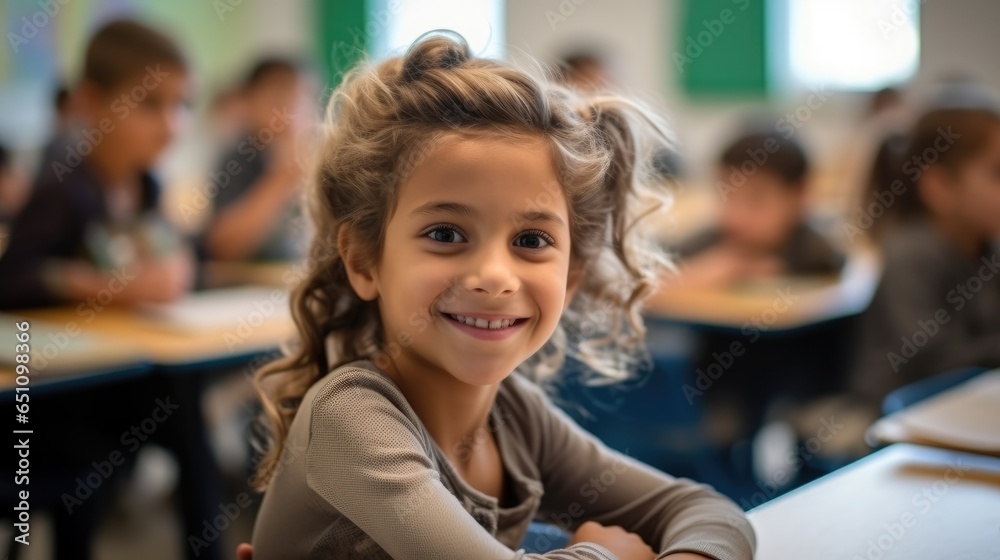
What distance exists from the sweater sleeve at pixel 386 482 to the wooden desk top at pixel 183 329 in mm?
1055

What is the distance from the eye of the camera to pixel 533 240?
1.01 m

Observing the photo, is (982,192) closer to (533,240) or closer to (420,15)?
(533,240)

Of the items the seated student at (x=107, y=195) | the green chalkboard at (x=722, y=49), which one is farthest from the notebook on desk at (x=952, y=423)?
the green chalkboard at (x=722, y=49)

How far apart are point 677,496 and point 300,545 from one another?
1.45 feet

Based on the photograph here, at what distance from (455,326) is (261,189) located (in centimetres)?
287

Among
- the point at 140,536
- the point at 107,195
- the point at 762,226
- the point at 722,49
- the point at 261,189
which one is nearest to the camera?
the point at 107,195

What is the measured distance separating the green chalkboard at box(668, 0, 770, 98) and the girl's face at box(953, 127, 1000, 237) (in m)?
3.98

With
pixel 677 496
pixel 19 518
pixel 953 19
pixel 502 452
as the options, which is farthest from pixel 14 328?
pixel 953 19

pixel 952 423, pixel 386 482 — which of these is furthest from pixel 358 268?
pixel 952 423

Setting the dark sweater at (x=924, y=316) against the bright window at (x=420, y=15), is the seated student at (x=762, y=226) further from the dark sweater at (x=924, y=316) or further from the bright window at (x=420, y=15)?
the bright window at (x=420, y=15)

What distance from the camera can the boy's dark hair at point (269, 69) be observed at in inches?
163

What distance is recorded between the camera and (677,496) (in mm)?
1145

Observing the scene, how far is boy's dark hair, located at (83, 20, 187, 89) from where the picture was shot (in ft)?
8.54

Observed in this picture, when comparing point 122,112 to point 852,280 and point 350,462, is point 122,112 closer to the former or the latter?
point 350,462
